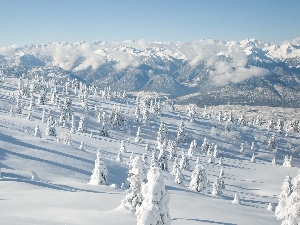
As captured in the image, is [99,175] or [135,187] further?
[99,175]

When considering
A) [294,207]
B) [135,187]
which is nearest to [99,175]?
[135,187]

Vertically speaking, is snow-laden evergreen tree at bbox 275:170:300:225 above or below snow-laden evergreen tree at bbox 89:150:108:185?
above

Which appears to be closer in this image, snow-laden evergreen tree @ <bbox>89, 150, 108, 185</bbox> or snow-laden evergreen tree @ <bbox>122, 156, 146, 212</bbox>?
snow-laden evergreen tree @ <bbox>122, 156, 146, 212</bbox>

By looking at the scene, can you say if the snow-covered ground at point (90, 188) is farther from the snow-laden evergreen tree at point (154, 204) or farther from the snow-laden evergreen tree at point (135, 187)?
the snow-laden evergreen tree at point (154, 204)

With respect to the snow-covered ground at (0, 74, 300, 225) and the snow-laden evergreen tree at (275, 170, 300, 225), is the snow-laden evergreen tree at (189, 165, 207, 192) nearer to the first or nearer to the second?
the snow-covered ground at (0, 74, 300, 225)

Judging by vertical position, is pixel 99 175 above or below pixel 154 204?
below

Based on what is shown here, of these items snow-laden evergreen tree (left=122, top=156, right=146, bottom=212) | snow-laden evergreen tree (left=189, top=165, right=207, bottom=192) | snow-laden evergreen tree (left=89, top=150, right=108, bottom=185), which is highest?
snow-laden evergreen tree (left=122, top=156, right=146, bottom=212)

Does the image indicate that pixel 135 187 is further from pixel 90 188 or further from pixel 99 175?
pixel 99 175

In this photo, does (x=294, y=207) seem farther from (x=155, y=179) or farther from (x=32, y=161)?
(x=32, y=161)

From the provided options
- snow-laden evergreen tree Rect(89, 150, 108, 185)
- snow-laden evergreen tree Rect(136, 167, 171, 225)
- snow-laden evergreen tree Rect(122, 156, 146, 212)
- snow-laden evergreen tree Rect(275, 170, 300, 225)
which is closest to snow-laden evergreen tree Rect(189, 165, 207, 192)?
snow-laden evergreen tree Rect(89, 150, 108, 185)
